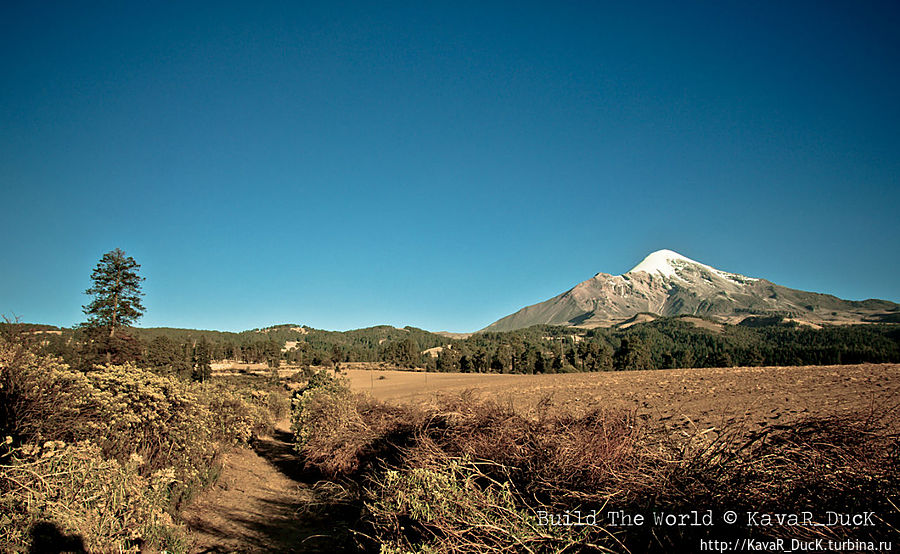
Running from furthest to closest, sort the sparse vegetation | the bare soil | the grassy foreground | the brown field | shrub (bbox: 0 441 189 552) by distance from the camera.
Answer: the brown field < the bare soil < the sparse vegetation < shrub (bbox: 0 441 189 552) < the grassy foreground

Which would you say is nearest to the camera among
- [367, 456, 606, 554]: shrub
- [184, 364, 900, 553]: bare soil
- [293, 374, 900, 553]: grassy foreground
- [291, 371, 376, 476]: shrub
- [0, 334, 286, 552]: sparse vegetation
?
[293, 374, 900, 553]: grassy foreground

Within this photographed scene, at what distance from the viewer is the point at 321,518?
8.98 meters

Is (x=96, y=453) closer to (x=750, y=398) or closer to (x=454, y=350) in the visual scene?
(x=750, y=398)

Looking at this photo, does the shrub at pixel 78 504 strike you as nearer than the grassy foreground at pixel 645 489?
No

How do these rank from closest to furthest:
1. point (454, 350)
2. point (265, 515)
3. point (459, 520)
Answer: point (459, 520) < point (265, 515) < point (454, 350)

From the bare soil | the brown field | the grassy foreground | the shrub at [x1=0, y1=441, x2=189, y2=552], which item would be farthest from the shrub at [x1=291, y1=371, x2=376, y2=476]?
the grassy foreground

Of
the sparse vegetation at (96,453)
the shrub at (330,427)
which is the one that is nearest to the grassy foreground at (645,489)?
the sparse vegetation at (96,453)

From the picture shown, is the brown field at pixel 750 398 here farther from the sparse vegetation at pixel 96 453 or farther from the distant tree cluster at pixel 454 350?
the distant tree cluster at pixel 454 350

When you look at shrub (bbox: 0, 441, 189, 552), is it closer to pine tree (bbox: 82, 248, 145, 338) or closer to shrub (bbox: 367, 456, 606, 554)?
shrub (bbox: 367, 456, 606, 554)

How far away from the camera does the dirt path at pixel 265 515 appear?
7.47 metres

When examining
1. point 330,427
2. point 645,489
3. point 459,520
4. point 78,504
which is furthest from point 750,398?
point 78,504

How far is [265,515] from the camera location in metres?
9.59

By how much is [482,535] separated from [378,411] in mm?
8131

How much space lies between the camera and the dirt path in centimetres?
747
